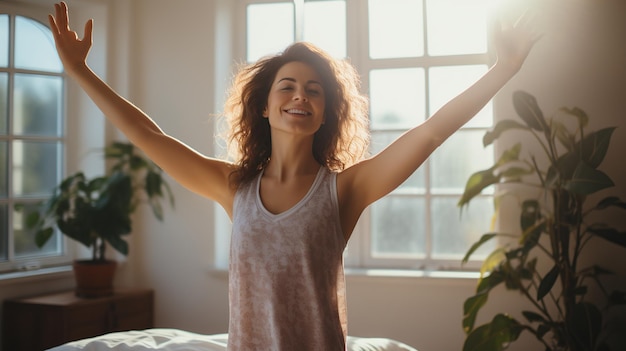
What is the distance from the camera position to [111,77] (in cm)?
380

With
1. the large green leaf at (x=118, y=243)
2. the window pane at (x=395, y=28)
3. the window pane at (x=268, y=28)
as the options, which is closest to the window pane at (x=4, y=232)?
the large green leaf at (x=118, y=243)

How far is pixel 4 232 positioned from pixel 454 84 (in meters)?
2.55

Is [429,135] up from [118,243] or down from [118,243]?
up

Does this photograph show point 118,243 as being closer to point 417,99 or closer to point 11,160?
point 11,160

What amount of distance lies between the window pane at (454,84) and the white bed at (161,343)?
1.54m

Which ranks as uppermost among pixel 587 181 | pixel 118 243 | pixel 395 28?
Answer: pixel 395 28

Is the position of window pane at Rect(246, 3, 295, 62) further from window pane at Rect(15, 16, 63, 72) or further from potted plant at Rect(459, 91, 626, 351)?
potted plant at Rect(459, 91, 626, 351)

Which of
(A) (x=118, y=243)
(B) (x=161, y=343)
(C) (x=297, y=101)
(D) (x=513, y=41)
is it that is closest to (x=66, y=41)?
(C) (x=297, y=101)

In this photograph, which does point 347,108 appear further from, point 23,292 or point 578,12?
point 23,292

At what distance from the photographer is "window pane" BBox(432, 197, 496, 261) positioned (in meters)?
3.56

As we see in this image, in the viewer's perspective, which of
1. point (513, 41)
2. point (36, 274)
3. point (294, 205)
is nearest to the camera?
point (513, 41)

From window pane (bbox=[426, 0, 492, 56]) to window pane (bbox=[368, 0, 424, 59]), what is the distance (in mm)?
67

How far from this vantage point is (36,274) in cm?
343

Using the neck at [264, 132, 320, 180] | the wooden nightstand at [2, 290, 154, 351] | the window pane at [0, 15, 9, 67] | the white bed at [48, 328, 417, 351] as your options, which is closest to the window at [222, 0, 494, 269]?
the white bed at [48, 328, 417, 351]
